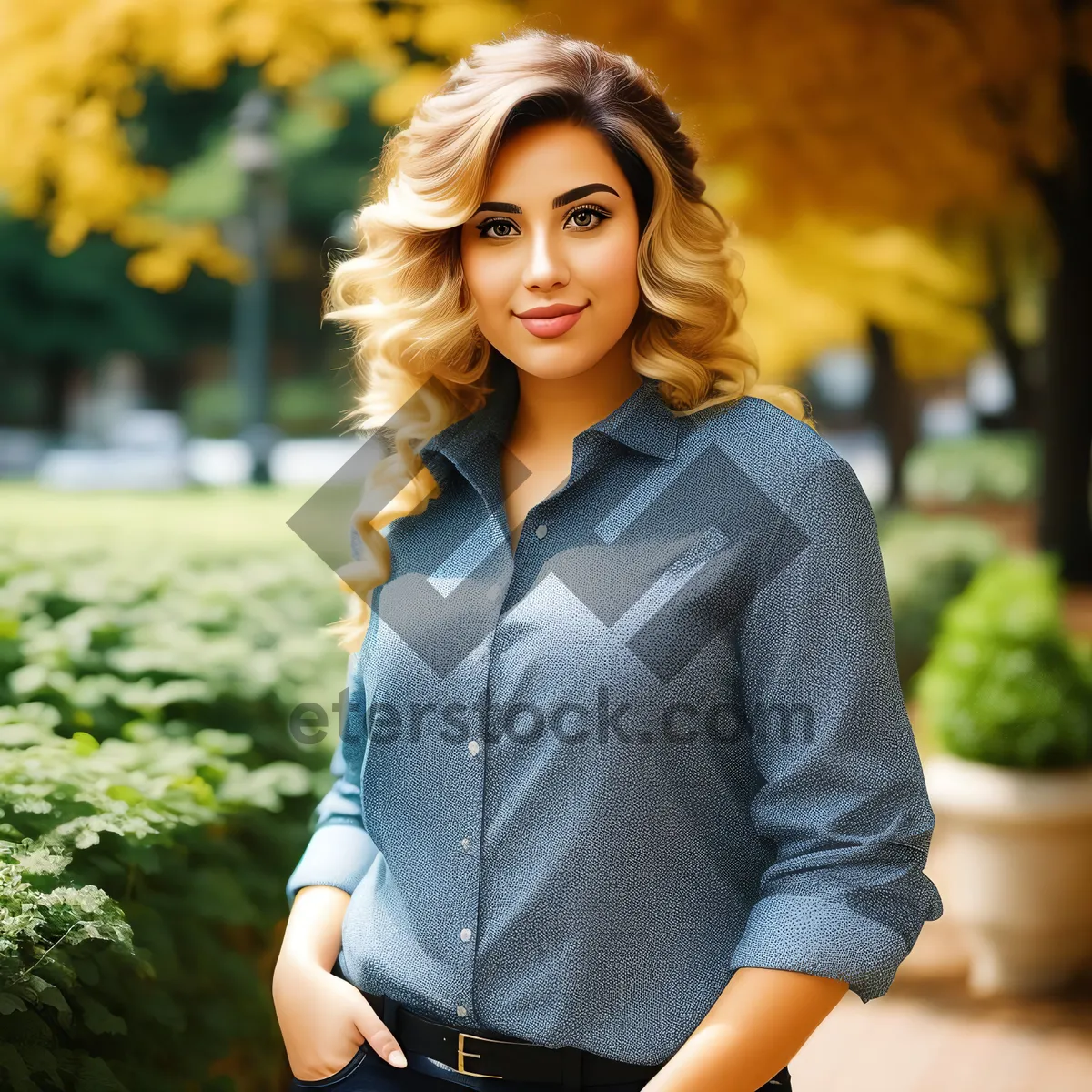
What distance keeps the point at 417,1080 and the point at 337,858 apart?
1.30ft

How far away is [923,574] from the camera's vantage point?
9273 millimetres

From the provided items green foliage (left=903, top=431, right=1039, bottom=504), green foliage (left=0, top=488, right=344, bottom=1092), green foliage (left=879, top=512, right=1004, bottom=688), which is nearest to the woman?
green foliage (left=0, top=488, right=344, bottom=1092)

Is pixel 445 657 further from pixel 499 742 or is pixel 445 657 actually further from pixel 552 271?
pixel 552 271

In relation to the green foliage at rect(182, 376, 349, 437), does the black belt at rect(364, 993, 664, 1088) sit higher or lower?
higher

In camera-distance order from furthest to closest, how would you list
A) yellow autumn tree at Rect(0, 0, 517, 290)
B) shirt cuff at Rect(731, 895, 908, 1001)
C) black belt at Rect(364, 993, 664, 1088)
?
yellow autumn tree at Rect(0, 0, 517, 290), black belt at Rect(364, 993, 664, 1088), shirt cuff at Rect(731, 895, 908, 1001)

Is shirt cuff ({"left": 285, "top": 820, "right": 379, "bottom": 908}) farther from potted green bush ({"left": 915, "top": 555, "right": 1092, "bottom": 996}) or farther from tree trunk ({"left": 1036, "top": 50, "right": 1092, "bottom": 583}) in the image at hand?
tree trunk ({"left": 1036, "top": 50, "right": 1092, "bottom": 583})

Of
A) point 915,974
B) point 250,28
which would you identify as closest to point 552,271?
point 915,974

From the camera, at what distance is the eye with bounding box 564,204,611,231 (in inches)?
71.6

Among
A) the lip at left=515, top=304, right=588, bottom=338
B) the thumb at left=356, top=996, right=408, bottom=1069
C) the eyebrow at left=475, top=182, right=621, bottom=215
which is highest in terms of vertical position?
the eyebrow at left=475, top=182, right=621, bottom=215

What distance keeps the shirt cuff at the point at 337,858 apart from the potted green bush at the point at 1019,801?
289 cm

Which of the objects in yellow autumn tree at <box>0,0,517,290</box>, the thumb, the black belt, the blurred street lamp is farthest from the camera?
the blurred street lamp

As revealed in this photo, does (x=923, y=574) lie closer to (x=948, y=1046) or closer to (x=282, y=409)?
(x=948, y=1046)

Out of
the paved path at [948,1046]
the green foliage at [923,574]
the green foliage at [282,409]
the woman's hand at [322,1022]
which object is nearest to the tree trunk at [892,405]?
the green foliage at [923,574]

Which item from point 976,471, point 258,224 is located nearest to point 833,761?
point 258,224
